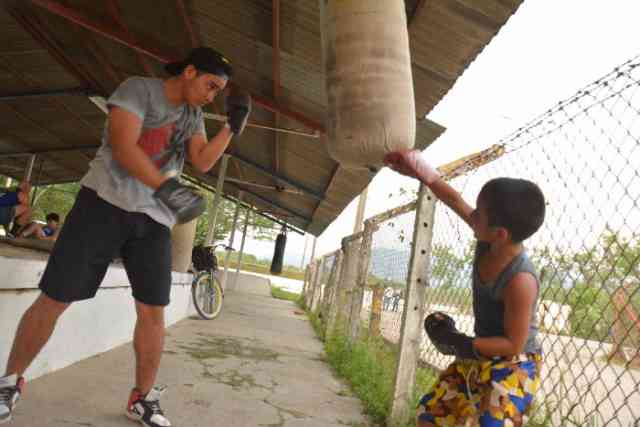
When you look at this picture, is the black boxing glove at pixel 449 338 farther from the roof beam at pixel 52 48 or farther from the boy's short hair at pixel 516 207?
the roof beam at pixel 52 48

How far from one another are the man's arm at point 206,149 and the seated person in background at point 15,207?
21.4 ft

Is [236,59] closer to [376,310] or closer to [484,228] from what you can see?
[376,310]

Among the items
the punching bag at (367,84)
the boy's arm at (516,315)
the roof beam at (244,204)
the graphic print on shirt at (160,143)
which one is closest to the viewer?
the boy's arm at (516,315)

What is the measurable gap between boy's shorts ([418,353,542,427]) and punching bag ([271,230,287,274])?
48.6 feet

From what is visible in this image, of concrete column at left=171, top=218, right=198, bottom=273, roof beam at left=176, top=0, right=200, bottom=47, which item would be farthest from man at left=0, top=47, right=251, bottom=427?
concrete column at left=171, top=218, right=198, bottom=273

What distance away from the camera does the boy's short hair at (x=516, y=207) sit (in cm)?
149

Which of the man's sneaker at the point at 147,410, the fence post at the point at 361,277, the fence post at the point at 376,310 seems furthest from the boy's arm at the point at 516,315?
the fence post at the point at 376,310

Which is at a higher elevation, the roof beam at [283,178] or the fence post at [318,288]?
the roof beam at [283,178]

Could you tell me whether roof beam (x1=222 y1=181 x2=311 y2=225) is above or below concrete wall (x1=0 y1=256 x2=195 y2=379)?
above

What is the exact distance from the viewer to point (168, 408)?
8.61 ft

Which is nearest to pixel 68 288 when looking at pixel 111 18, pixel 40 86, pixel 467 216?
pixel 467 216

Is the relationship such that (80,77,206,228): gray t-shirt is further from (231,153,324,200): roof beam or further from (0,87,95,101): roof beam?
(231,153,324,200): roof beam

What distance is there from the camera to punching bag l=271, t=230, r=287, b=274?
1648 cm

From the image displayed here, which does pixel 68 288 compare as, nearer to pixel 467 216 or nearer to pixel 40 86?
pixel 467 216
